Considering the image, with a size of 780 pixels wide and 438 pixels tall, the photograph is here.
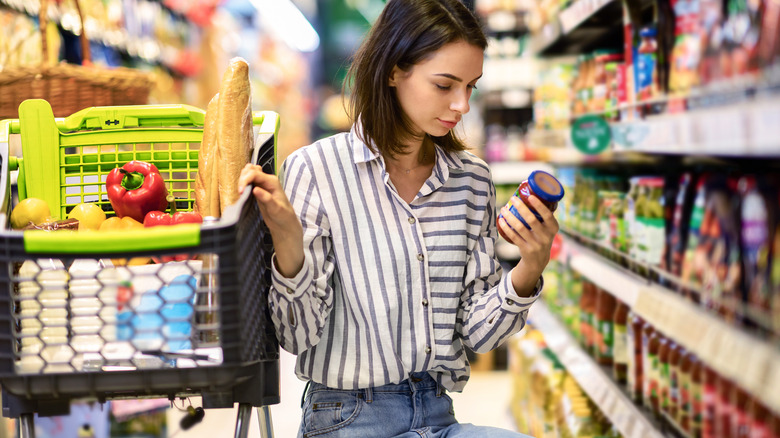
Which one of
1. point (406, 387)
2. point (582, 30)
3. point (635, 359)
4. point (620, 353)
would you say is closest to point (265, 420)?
point (406, 387)

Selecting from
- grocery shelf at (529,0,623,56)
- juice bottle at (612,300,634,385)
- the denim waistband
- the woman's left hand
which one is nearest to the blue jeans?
the denim waistband

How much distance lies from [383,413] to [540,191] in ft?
1.89

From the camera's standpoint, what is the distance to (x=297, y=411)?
169 inches

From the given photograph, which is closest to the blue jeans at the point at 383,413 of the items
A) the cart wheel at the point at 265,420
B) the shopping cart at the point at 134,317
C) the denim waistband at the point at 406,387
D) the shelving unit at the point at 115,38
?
the denim waistband at the point at 406,387

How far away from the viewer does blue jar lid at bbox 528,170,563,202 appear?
1.61 metres

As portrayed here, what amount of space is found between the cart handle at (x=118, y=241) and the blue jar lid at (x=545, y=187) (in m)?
0.73

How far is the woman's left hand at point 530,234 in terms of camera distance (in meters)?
1.61

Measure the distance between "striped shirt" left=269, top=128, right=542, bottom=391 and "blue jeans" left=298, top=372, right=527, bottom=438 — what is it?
0.11 feet

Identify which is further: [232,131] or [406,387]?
[406,387]

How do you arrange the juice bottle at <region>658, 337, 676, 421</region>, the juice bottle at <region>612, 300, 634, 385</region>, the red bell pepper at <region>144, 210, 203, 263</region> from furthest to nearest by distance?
the juice bottle at <region>612, 300, 634, 385</region>
the juice bottle at <region>658, 337, 676, 421</region>
the red bell pepper at <region>144, 210, 203, 263</region>

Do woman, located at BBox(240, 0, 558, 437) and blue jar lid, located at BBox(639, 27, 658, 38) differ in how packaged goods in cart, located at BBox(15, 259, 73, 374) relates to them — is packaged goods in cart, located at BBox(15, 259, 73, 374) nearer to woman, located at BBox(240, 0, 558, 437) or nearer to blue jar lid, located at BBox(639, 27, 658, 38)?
woman, located at BBox(240, 0, 558, 437)

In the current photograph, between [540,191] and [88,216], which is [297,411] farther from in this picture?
[540,191]

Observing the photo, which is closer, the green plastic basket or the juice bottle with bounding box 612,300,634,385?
the green plastic basket

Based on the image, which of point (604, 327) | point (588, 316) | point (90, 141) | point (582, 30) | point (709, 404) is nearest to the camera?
point (709, 404)
